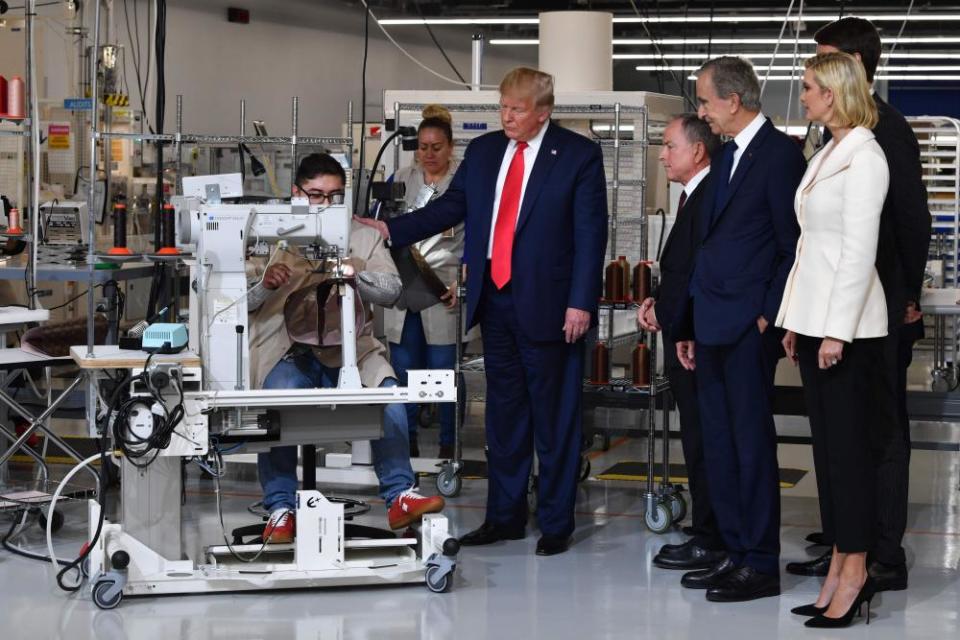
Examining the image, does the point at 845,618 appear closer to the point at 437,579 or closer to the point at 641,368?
the point at 437,579

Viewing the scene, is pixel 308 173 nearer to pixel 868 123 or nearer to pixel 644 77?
pixel 868 123

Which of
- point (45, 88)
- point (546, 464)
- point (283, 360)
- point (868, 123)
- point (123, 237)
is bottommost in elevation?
point (546, 464)

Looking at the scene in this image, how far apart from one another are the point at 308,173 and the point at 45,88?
7.61 m

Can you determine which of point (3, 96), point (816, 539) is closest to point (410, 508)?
point (816, 539)

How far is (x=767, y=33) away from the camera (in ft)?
56.5

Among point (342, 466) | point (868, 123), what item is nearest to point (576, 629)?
point (868, 123)

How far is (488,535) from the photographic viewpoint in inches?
172

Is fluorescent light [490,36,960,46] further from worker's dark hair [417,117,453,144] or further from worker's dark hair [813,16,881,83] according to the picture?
worker's dark hair [813,16,881,83]

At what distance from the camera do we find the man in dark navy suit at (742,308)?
143 inches

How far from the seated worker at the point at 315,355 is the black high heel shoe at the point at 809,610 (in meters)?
1.08

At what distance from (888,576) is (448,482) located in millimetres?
1780

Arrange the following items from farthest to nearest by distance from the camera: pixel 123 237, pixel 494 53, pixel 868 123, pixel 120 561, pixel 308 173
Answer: pixel 494 53 < pixel 123 237 < pixel 308 173 < pixel 120 561 < pixel 868 123

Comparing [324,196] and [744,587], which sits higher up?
[324,196]

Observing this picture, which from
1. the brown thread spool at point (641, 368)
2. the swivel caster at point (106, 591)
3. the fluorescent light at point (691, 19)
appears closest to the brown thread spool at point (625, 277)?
the brown thread spool at point (641, 368)
